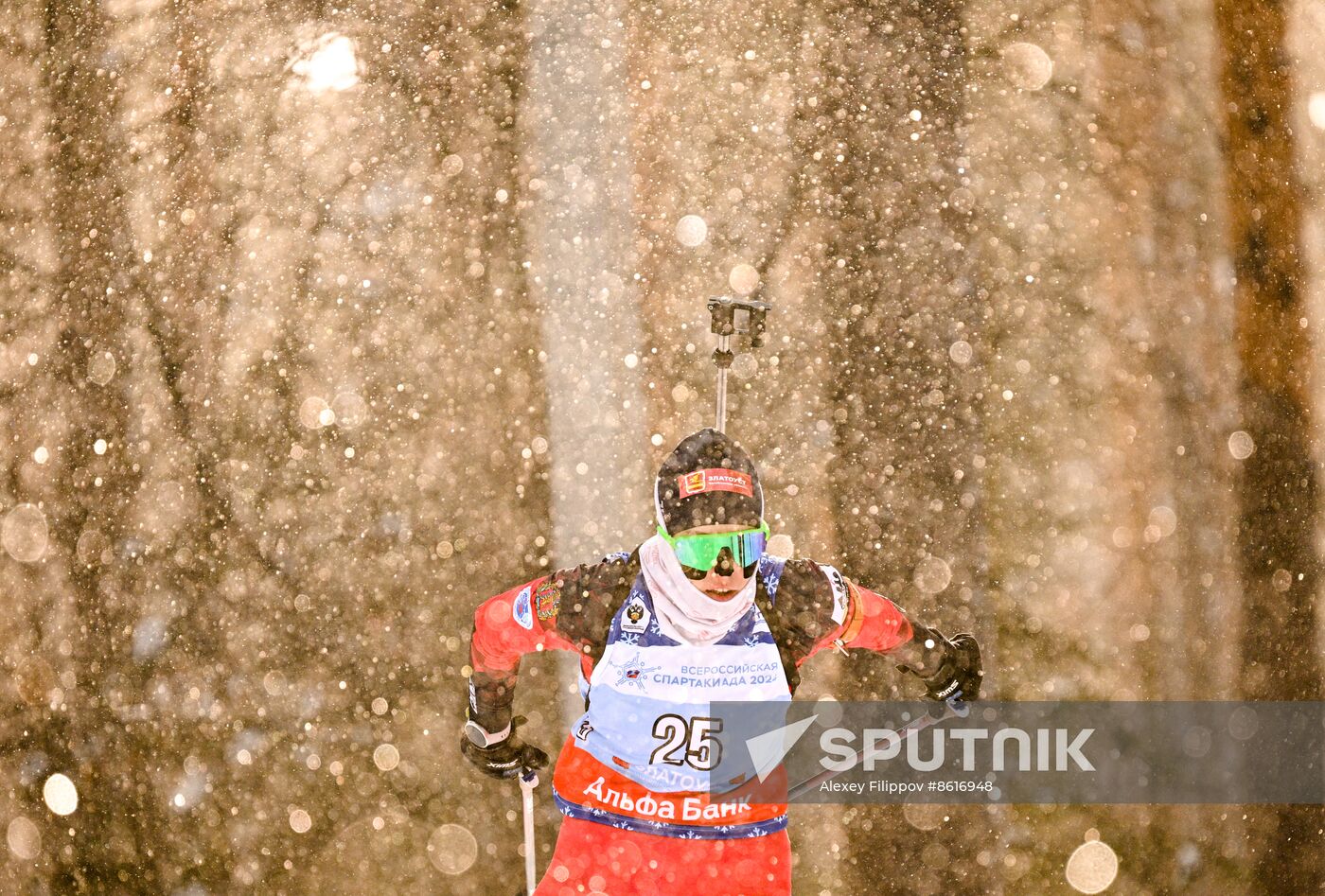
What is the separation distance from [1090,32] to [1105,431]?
4.29 ft

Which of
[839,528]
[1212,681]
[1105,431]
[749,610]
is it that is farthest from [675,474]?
[1212,681]

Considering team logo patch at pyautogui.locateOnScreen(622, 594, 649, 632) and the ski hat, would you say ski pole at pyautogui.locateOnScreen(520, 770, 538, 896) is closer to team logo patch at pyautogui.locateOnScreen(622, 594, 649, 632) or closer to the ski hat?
team logo patch at pyautogui.locateOnScreen(622, 594, 649, 632)

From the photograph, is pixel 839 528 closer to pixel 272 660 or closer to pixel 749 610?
pixel 749 610

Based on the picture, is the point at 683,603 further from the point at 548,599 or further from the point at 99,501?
the point at 99,501

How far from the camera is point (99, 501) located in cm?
307

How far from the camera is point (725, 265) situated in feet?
8.95

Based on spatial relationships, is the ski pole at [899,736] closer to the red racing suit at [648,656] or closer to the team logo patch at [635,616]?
the red racing suit at [648,656]

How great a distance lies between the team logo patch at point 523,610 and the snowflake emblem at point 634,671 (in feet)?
0.86

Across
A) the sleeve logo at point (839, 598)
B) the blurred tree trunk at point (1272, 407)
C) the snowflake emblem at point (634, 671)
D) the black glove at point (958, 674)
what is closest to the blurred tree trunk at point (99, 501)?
the snowflake emblem at point (634, 671)

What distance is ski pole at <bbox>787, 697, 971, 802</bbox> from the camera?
8.18ft

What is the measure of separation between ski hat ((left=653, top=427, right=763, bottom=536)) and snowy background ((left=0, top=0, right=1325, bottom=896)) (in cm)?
50

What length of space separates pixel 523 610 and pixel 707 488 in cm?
61

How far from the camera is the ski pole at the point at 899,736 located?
2.49 metres

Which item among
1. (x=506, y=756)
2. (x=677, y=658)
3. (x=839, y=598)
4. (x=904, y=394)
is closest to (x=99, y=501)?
(x=506, y=756)
